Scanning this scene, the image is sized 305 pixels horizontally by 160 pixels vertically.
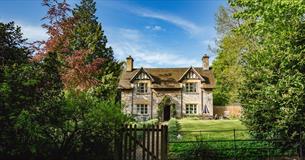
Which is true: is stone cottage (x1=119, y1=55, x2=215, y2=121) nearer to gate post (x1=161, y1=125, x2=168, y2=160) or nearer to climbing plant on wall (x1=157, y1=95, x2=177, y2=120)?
climbing plant on wall (x1=157, y1=95, x2=177, y2=120)

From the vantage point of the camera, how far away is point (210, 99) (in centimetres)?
3969

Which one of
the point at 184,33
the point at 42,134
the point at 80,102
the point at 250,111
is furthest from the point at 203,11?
the point at 42,134

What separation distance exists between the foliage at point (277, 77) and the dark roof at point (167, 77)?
27.3m

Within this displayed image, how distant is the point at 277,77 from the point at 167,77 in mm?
30521

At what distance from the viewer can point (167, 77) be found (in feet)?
137

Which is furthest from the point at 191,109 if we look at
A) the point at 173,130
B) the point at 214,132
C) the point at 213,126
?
the point at 173,130

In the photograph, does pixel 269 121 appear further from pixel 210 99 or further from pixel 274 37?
pixel 210 99

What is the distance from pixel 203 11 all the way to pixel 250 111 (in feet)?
17.4

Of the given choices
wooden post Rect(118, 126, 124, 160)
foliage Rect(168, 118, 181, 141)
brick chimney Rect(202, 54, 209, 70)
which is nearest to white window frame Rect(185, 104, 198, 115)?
brick chimney Rect(202, 54, 209, 70)

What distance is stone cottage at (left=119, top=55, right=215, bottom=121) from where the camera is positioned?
3966 centimetres

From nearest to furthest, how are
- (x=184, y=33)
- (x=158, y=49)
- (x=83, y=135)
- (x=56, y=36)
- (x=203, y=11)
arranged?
(x=83, y=135) < (x=203, y=11) < (x=56, y=36) < (x=184, y=33) < (x=158, y=49)

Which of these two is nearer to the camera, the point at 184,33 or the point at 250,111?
the point at 250,111

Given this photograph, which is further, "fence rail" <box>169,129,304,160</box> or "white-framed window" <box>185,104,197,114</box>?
"white-framed window" <box>185,104,197,114</box>

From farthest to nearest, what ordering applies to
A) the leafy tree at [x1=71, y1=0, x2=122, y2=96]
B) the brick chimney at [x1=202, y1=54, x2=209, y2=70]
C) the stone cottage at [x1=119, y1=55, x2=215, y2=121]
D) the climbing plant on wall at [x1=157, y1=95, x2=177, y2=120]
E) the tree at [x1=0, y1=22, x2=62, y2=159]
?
1. the leafy tree at [x1=71, y1=0, x2=122, y2=96]
2. the brick chimney at [x1=202, y1=54, x2=209, y2=70]
3. the stone cottage at [x1=119, y1=55, x2=215, y2=121]
4. the climbing plant on wall at [x1=157, y1=95, x2=177, y2=120]
5. the tree at [x1=0, y1=22, x2=62, y2=159]
